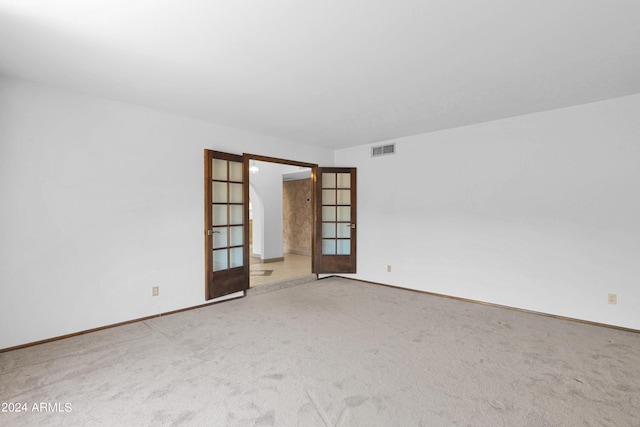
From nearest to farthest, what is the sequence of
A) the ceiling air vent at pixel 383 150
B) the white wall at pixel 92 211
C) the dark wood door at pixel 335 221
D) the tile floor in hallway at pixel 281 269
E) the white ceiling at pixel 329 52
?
the white ceiling at pixel 329 52, the white wall at pixel 92 211, the ceiling air vent at pixel 383 150, the tile floor in hallway at pixel 281 269, the dark wood door at pixel 335 221

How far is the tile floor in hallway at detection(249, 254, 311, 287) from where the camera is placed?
5.55 meters

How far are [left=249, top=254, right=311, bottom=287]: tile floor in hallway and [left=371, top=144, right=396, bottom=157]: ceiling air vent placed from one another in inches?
104

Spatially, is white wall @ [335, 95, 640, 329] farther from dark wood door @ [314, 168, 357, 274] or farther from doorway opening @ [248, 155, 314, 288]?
doorway opening @ [248, 155, 314, 288]

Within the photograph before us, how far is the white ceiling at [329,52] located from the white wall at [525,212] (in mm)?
474

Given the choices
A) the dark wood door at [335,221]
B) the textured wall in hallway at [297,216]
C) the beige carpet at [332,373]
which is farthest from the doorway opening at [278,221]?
the beige carpet at [332,373]

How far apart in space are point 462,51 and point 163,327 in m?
3.96

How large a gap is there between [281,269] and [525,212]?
453 centimetres

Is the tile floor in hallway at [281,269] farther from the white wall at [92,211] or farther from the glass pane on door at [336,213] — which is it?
the white wall at [92,211]

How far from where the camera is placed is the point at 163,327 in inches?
134

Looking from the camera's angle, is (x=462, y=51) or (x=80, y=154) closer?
(x=462, y=51)

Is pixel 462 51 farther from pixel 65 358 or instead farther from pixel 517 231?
pixel 65 358

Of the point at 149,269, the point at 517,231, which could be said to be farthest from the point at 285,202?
the point at 517,231

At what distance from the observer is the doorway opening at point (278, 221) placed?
6.58 m

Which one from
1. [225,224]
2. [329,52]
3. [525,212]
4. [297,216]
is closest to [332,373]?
[329,52]
